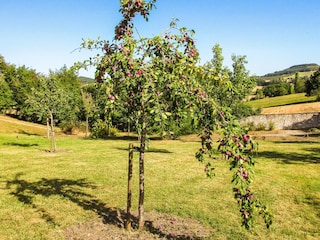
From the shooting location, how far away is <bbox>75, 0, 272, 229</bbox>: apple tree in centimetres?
569

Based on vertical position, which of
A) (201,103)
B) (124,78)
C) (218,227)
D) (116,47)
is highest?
(116,47)

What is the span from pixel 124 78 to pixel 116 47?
1.00 m

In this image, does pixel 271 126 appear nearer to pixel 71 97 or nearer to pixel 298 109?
pixel 298 109

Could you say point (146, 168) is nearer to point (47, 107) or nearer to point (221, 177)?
point (221, 177)

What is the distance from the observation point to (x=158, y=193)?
1112 cm

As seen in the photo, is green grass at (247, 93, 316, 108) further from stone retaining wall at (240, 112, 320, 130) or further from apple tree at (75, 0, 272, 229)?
apple tree at (75, 0, 272, 229)

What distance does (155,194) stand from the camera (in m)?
11.0

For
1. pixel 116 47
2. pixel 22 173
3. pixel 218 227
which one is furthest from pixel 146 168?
pixel 116 47

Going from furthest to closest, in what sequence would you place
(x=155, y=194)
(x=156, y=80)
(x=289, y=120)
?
1. (x=289, y=120)
2. (x=155, y=194)
3. (x=156, y=80)

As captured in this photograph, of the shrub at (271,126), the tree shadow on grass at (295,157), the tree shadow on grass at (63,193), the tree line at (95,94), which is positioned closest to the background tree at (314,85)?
the shrub at (271,126)

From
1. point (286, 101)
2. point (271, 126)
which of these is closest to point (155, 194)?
point (271, 126)

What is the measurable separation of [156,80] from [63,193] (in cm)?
736

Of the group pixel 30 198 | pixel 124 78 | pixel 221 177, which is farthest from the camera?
pixel 221 177

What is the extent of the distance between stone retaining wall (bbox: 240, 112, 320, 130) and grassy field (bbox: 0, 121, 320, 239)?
3040cm
